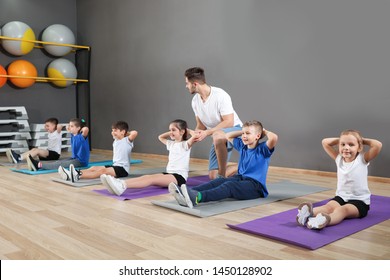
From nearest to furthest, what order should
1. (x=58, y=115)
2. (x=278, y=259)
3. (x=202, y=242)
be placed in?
(x=278, y=259) → (x=202, y=242) → (x=58, y=115)

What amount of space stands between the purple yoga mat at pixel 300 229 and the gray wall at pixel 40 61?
5171mm

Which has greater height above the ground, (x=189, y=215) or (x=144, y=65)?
(x=144, y=65)

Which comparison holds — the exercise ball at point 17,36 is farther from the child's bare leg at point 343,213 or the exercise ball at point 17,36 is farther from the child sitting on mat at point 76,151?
the child's bare leg at point 343,213

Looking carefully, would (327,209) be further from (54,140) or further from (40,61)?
(40,61)

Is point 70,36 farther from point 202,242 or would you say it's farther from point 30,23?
point 202,242

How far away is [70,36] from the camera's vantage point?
6.28m

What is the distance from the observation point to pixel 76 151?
14.1 feet

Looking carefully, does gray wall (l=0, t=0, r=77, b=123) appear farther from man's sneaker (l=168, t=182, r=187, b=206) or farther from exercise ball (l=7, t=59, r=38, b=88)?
man's sneaker (l=168, t=182, r=187, b=206)

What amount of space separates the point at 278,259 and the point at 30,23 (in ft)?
19.7

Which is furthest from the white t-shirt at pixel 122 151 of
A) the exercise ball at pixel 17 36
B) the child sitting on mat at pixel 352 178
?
the exercise ball at pixel 17 36

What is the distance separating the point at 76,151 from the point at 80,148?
0.27 ft

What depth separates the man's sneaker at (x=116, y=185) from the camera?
8.95 feet

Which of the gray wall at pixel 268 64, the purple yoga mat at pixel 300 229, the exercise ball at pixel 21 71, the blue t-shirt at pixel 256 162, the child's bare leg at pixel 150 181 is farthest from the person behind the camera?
the exercise ball at pixel 21 71

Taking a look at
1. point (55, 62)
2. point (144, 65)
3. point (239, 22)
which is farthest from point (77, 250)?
point (55, 62)
